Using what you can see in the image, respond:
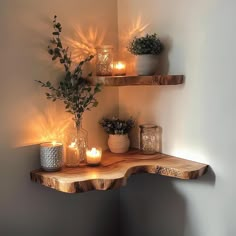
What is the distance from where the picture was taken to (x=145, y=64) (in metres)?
1.43

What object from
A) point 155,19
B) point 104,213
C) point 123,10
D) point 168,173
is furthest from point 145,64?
point 104,213

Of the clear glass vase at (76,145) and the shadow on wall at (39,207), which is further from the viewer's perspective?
the clear glass vase at (76,145)

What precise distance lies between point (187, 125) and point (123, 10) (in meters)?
0.64

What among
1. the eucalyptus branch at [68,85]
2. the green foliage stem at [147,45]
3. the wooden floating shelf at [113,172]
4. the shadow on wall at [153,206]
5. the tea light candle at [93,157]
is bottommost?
the shadow on wall at [153,206]

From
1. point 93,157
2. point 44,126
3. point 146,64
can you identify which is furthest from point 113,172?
point 146,64

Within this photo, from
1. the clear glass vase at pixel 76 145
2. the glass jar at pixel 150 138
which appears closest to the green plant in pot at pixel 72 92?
the clear glass vase at pixel 76 145

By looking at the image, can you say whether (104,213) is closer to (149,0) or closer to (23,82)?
(23,82)

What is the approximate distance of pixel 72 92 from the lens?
56.2 inches

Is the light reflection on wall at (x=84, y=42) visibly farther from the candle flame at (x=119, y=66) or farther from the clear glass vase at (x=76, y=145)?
the clear glass vase at (x=76, y=145)

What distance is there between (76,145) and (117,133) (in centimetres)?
23

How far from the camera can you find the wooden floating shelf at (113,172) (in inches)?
48.4

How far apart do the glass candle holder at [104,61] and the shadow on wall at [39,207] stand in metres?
0.44

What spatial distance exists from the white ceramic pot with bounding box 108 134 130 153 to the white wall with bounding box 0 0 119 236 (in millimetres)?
97

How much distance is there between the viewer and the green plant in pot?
1410mm
